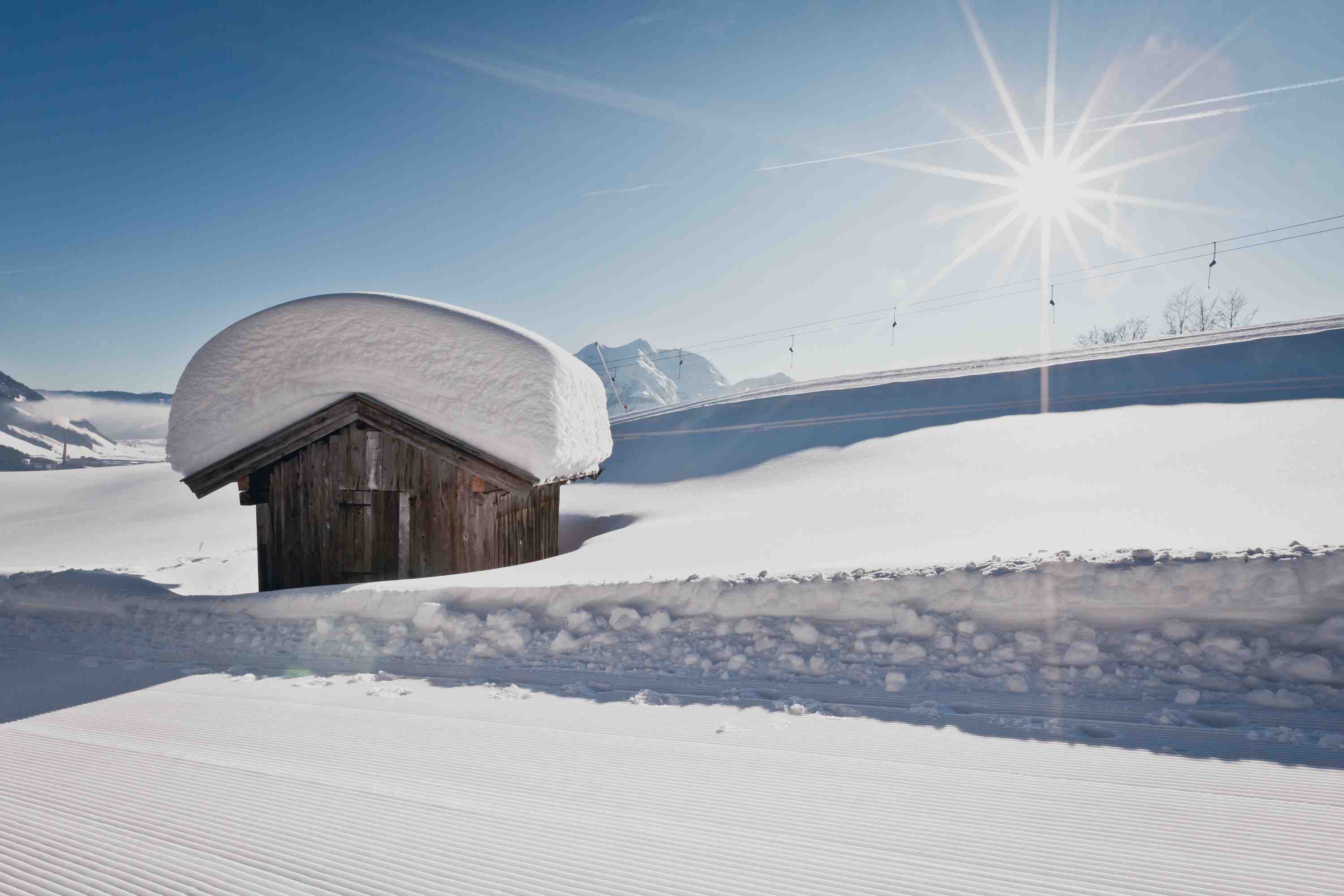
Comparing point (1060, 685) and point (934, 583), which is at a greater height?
point (934, 583)

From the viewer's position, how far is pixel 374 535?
816 centimetres

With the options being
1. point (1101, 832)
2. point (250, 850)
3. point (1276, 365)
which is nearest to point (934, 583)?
point (1101, 832)

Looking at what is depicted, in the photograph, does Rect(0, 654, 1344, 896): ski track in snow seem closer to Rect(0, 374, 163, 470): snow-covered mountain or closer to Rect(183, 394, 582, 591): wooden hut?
Rect(183, 394, 582, 591): wooden hut

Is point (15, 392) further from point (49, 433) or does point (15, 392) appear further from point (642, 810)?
point (642, 810)

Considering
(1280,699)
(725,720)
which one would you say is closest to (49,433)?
(725,720)

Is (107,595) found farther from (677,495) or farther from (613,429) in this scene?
(613,429)

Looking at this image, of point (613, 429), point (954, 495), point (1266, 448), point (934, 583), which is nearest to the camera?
point (934, 583)

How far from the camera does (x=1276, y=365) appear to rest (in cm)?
1936

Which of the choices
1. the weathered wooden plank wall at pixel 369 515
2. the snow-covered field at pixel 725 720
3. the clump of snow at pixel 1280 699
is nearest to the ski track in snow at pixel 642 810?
the snow-covered field at pixel 725 720

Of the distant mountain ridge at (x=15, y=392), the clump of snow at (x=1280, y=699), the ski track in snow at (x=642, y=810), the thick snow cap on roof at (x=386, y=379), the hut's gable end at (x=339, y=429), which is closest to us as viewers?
the ski track in snow at (x=642, y=810)

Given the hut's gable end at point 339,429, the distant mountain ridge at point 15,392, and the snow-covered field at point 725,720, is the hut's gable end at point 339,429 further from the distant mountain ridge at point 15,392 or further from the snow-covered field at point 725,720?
the distant mountain ridge at point 15,392

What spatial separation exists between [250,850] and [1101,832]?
292cm

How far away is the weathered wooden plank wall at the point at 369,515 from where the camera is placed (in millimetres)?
8055

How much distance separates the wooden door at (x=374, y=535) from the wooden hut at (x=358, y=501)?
0.04 feet
